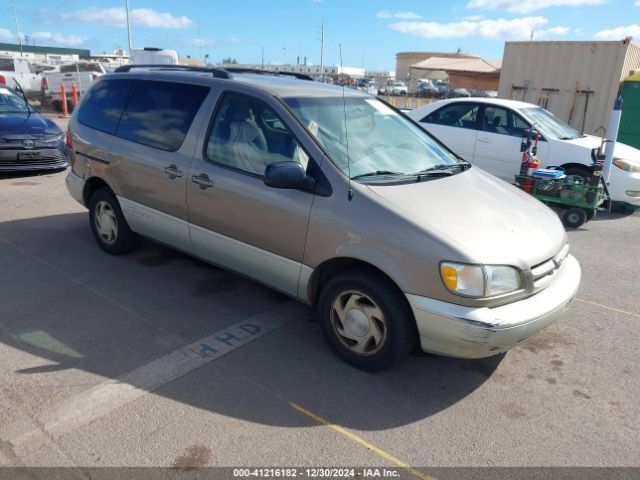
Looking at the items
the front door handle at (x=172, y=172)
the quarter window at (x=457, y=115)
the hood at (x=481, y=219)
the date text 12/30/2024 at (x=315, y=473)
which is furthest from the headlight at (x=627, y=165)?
the date text 12/30/2024 at (x=315, y=473)

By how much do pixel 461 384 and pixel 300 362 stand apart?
1.07 m

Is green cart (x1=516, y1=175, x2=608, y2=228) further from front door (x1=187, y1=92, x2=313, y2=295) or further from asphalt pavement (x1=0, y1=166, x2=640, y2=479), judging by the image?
front door (x1=187, y1=92, x2=313, y2=295)

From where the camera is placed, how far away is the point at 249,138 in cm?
385

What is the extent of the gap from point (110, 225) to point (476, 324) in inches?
151

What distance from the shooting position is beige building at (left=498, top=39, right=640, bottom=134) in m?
13.4

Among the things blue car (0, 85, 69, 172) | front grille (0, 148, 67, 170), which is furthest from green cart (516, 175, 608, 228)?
front grille (0, 148, 67, 170)

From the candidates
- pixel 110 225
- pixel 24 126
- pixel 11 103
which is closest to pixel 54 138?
pixel 24 126

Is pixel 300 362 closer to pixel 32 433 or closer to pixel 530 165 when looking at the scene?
pixel 32 433

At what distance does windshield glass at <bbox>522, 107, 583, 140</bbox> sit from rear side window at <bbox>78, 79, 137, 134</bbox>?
6.44 m

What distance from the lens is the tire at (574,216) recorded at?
23.6 feet

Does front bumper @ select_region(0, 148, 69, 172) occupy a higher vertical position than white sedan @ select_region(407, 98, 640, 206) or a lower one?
lower

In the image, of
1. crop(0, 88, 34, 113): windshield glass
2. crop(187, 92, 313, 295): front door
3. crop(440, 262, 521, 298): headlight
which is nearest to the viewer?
crop(440, 262, 521, 298): headlight

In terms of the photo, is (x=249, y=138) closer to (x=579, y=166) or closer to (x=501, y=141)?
(x=501, y=141)

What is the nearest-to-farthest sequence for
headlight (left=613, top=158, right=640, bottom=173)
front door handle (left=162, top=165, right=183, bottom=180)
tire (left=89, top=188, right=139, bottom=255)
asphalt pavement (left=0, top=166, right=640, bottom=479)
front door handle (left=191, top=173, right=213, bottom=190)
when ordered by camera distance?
1. asphalt pavement (left=0, top=166, right=640, bottom=479)
2. front door handle (left=191, top=173, right=213, bottom=190)
3. front door handle (left=162, top=165, right=183, bottom=180)
4. tire (left=89, top=188, right=139, bottom=255)
5. headlight (left=613, top=158, right=640, bottom=173)
